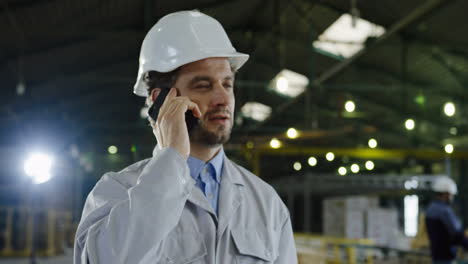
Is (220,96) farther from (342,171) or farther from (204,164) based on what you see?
(342,171)

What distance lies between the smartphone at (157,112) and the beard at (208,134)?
0.08ft

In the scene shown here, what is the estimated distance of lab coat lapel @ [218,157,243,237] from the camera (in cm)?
A: 173

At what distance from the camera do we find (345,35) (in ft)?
45.4

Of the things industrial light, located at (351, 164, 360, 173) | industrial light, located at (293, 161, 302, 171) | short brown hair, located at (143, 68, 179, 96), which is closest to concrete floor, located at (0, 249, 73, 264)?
industrial light, located at (293, 161, 302, 171)

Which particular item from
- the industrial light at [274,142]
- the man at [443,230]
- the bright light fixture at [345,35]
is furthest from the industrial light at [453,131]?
the man at [443,230]

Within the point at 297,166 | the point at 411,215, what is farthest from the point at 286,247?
the point at 411,215

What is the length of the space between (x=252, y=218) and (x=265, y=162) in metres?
17.9

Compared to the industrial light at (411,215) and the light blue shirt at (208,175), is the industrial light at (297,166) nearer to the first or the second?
the industrial light at (411,215)

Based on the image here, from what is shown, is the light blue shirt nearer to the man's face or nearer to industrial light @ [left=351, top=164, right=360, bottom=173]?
the man's face

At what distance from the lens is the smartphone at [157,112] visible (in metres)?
1.70

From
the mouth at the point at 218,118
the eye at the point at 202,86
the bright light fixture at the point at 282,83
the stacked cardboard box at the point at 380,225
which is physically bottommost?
the stacked cardboard box at the point at 380,225

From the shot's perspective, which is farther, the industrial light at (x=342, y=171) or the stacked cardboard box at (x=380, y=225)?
the industrial light at (x=342, y=171)

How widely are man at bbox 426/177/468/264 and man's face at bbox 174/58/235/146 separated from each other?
234 inches

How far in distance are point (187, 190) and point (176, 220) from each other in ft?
0.30
